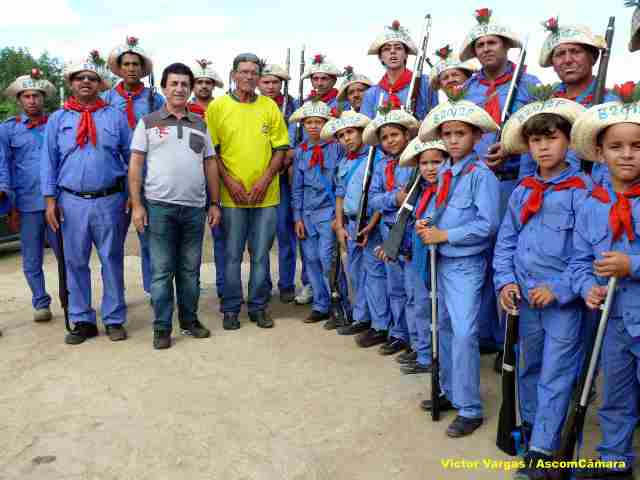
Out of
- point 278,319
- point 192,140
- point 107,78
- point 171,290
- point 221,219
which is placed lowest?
point 278,319

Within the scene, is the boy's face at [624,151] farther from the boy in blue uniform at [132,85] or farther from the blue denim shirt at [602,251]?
the boy in blue uniform at [132,85]

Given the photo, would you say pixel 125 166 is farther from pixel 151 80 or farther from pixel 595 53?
pixel 595 53

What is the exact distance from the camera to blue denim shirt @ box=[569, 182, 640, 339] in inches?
111

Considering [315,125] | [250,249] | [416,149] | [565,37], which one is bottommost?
[250,249]

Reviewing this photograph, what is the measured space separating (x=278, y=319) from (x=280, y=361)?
1343mm

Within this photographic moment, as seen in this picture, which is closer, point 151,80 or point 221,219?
point 221,219

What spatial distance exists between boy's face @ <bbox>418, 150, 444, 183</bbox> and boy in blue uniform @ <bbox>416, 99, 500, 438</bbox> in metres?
0.40

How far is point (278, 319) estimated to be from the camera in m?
6.38

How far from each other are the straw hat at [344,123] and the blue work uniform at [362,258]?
0.82ft

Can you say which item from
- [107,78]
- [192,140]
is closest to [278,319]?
[192,140]

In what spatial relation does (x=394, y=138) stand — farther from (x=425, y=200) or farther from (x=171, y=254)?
(x=171, y=254)

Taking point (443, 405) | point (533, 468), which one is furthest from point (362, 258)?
point (533, 468)

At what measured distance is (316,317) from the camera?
6.27 meters

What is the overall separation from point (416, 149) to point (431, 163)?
0.15 metres
